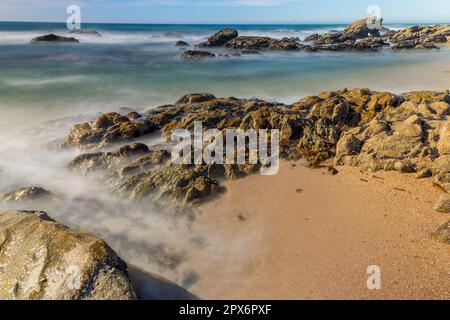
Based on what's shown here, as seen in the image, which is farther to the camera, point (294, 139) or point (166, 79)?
point (166, 79)

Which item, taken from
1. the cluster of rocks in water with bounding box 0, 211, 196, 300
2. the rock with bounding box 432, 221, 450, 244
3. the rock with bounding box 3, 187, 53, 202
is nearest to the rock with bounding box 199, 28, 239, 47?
the rock with bounding box 3, 187, 53, 202

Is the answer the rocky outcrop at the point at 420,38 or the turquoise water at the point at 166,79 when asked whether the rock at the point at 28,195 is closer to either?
the turquoise water at the point at 166,79

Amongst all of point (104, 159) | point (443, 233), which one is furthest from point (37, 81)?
point (443, 233)

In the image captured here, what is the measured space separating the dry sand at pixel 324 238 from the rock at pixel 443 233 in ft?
0.50

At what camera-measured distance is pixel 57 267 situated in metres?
5.69

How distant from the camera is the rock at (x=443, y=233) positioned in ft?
23.0

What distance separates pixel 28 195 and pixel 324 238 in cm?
787

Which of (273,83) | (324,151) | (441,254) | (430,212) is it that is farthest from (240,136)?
(273,83)

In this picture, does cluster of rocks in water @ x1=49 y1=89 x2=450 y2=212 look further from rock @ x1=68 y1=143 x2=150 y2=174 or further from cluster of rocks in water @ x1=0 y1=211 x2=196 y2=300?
cluster of rocks in water @ x1=0 y1=211 x2=196 y2=300

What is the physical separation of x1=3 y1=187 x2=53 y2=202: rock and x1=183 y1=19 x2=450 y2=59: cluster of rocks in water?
34.3m

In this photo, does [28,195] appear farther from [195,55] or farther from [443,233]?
[195,55]

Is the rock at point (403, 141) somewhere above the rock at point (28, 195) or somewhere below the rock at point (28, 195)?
above

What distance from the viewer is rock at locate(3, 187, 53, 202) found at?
9.62 meters

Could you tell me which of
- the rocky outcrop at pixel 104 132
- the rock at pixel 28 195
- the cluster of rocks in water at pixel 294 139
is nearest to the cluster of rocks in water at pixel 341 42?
the rocky outcrop at pixel 104 132
